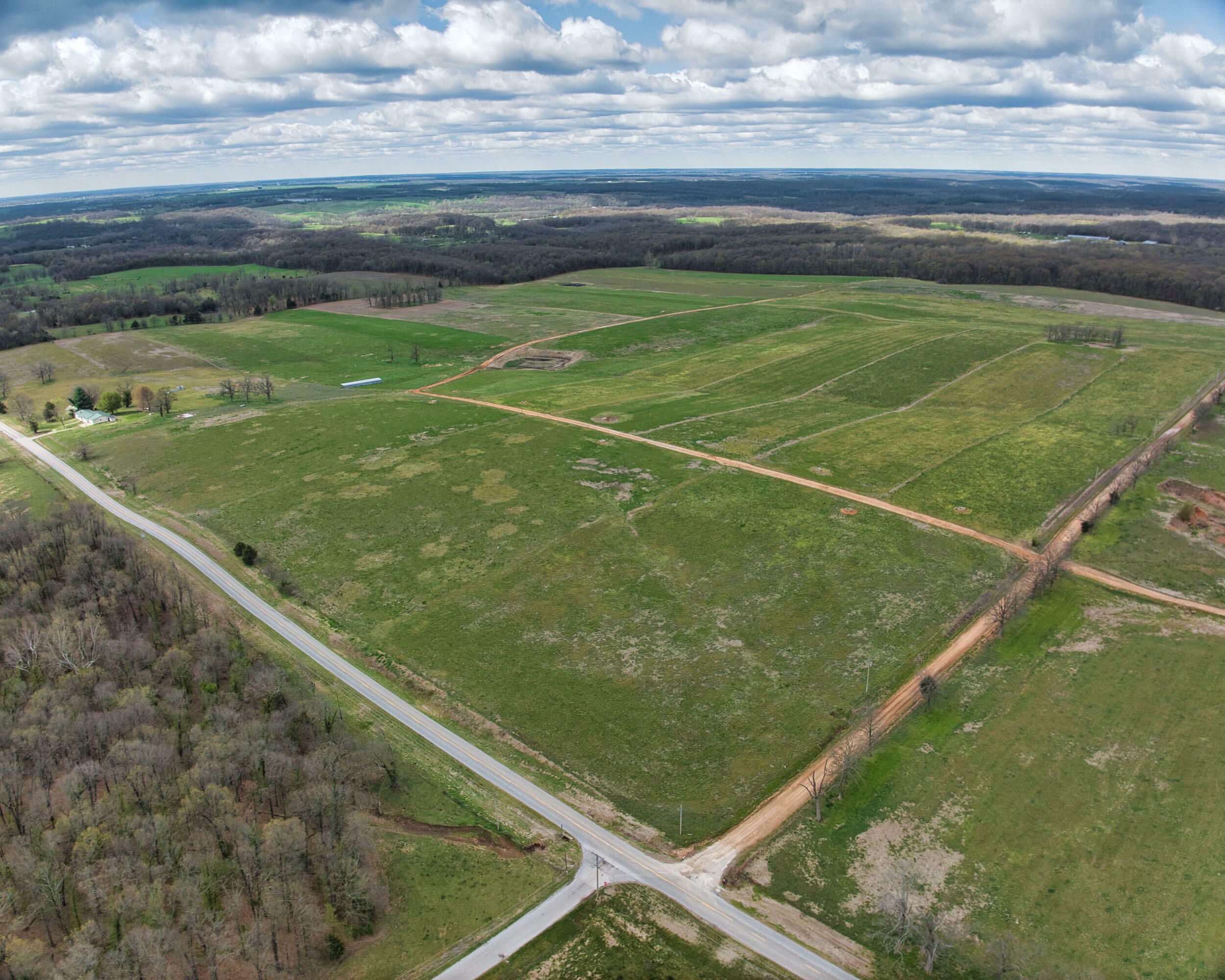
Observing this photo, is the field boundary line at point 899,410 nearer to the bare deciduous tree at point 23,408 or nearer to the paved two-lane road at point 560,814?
the paved two-lane road at point 560,814

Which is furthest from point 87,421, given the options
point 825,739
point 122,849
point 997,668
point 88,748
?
point 997,668

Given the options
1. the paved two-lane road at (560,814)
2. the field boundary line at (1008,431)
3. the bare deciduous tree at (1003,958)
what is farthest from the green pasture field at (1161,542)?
the paved two-lane road at (560,814)

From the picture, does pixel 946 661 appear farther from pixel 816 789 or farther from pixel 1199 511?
pixel 1199 511

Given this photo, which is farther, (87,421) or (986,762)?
(87,421)

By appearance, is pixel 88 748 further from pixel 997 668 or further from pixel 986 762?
pixel 997 668

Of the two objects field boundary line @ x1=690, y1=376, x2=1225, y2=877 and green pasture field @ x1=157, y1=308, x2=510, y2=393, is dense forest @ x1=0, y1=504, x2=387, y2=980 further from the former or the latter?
green pasture field @ x1=157, y1=308, x2=510, y2=393

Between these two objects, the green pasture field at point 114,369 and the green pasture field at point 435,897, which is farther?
the green pasture field at point 114,369

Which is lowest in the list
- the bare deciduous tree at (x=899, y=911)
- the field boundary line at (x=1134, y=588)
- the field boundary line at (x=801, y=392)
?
the bare deciduous tree at (x=899, y=911)
